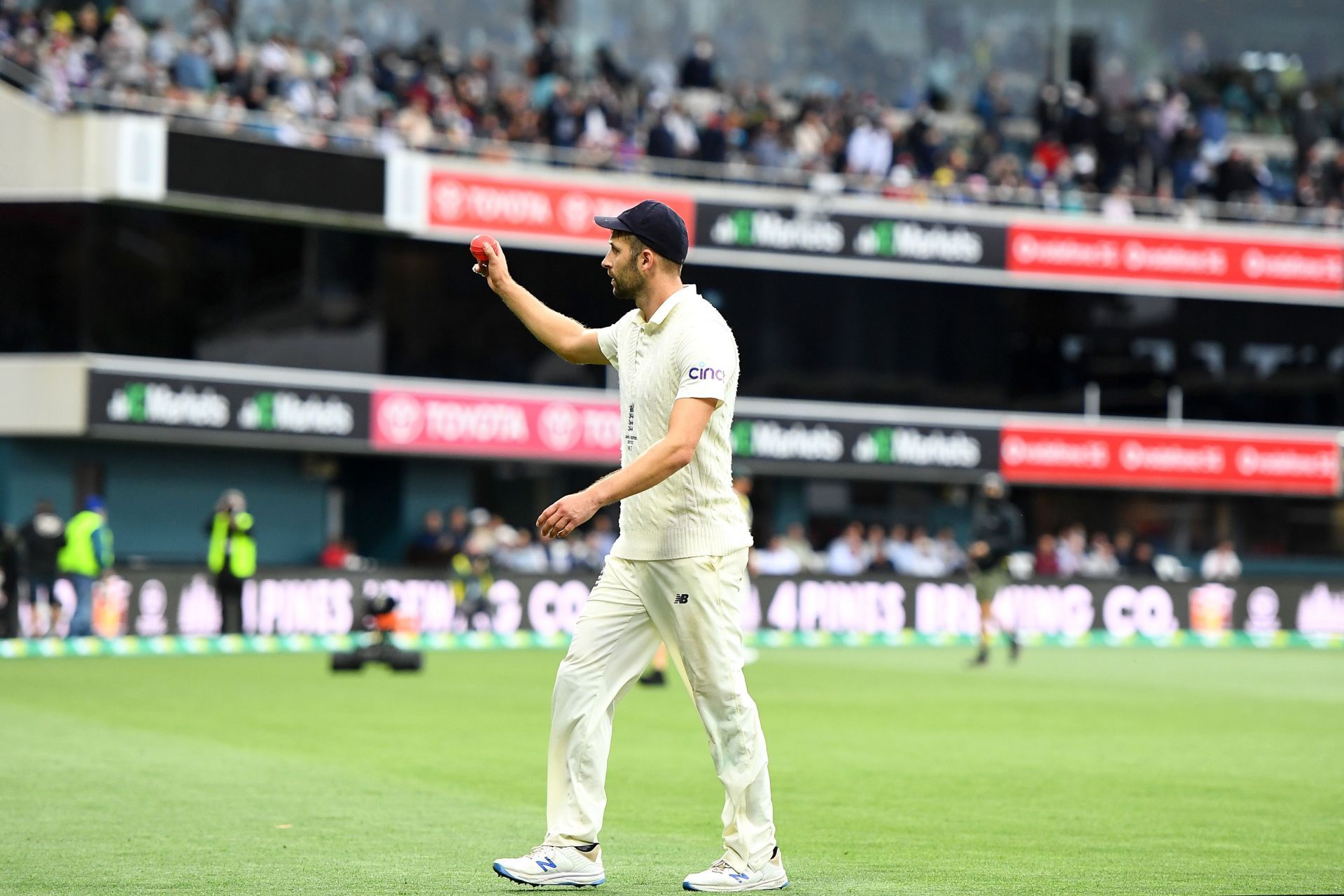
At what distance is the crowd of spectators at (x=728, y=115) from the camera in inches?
1182

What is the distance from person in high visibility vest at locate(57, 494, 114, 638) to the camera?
78.7 feet

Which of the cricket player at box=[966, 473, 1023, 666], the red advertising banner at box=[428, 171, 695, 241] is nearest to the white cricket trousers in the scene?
the cricket player at box=[966, 473, 1023, 666]

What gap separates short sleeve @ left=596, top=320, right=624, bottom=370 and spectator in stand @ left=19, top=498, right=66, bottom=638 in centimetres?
1861

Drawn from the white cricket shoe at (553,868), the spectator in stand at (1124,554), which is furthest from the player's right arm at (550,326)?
the spectator in stand at (1124,554)

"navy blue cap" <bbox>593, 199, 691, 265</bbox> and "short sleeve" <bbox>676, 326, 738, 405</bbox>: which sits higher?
"navy blue cap" <bbox>593, 199, 691, 265</bbox>

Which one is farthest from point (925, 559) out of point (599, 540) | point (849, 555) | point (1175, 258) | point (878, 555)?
point (1175, 258)

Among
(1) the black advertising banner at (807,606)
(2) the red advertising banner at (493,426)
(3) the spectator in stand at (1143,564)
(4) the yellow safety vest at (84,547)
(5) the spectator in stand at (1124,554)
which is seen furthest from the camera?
(5) the spectator in stand at (1124,554)

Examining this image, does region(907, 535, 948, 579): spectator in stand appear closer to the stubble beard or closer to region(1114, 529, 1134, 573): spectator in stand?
region(1114, 529, 1134, 573): spectator in stand

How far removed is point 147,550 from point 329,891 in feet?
83.3

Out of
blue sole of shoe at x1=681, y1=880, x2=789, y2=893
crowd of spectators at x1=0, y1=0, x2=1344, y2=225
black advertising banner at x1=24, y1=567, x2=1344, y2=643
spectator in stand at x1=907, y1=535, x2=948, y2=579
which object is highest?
crowd of spectators at x1=0, y1=0, x2=1344, y2=225

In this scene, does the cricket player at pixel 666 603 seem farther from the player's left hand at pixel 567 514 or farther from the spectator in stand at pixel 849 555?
the spectator in stand at pixel 849 555

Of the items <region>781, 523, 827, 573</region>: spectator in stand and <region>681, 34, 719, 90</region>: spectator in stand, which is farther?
<region>681, 34, 719, 90</region>: spectator in stand

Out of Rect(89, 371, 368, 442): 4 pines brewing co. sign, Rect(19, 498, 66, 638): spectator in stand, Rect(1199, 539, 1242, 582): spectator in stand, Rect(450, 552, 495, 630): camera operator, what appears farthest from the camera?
Rect(1199, 539, 1242, 582): spectator in stand

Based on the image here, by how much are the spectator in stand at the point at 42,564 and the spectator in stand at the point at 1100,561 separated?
16.9m
